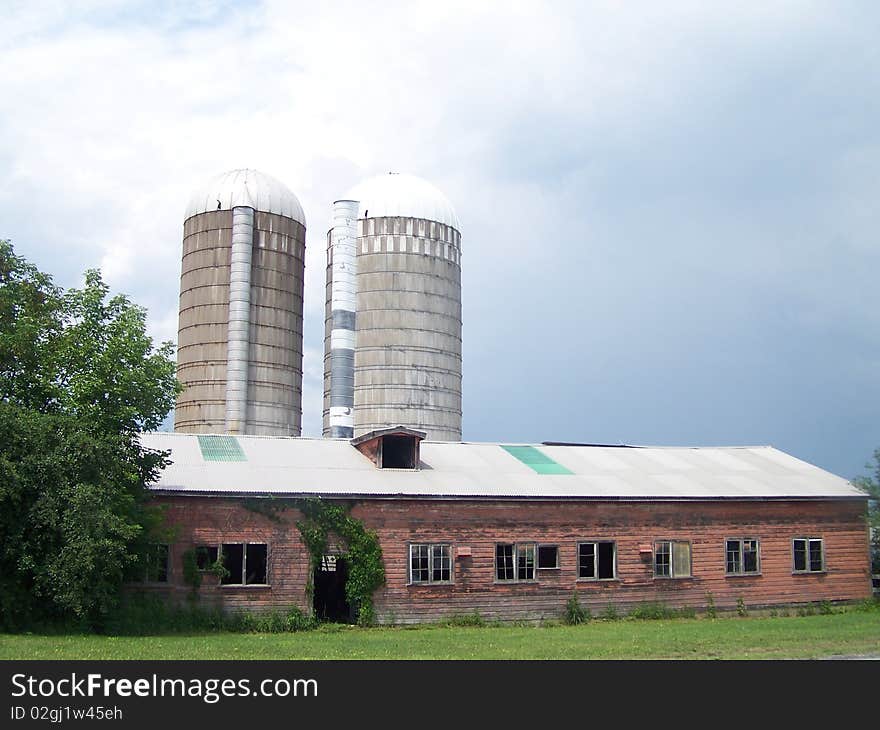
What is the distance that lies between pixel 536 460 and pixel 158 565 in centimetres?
1463

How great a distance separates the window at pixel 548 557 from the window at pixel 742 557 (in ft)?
21.9

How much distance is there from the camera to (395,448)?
116 feet

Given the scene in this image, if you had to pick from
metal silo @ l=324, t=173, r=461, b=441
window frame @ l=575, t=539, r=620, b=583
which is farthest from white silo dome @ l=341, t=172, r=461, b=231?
window frame @ l=575, t=539, r=620, b=583

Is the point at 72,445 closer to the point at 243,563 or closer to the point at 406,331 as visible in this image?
the point at 243,563

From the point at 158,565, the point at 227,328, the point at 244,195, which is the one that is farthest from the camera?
the point at 244,195

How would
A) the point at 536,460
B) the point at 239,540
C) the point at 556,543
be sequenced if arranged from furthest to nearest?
1. the point at 536,460
2. the point at 556,543
3. the point at 239,540

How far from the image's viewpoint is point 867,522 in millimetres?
38812

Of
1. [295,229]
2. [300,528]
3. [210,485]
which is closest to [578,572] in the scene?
[300,528]

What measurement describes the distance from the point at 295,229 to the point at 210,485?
30.2m

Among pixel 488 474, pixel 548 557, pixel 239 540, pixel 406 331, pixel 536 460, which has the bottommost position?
pixel 548 557

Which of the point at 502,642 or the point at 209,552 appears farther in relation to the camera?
the point at 209,552

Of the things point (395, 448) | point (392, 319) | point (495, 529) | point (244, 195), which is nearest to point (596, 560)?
point (495, 529)

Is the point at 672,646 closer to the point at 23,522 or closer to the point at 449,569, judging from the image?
the point at 449,569

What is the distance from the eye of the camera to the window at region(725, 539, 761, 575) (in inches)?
1431
